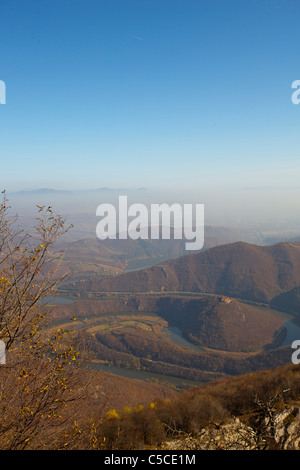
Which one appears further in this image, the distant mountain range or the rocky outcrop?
the distant mountain range

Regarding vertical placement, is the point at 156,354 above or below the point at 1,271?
below

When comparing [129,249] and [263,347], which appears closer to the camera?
[263,347]

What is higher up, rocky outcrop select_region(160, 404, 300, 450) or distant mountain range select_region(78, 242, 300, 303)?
rocky outcrop select_region(160, 404, 300, 450)

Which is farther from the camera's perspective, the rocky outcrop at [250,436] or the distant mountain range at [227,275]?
the distant mountain range at [227,275]

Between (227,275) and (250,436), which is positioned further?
(227,275)

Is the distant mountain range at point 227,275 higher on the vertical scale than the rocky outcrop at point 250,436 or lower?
lower

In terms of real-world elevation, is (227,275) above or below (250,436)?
below

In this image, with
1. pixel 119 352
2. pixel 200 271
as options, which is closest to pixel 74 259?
pixel 200 271

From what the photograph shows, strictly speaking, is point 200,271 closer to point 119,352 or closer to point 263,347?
point 263,347
